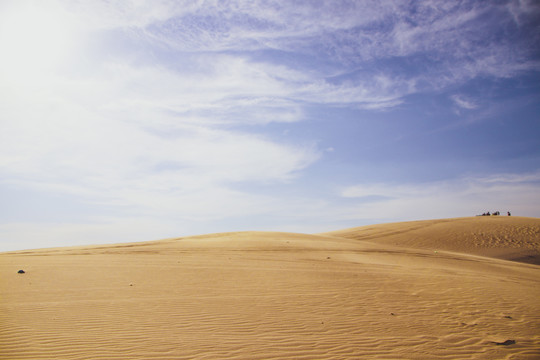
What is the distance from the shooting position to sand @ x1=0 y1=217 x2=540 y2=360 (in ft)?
18.5

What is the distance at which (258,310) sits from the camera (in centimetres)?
757

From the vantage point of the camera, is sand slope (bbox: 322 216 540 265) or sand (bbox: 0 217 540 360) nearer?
sand (bbox: 0 217 540 360)

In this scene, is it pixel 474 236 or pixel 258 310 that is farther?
pixel 474 236

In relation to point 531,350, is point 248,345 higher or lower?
higher

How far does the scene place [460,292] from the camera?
9.63 metres

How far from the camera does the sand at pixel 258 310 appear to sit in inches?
222

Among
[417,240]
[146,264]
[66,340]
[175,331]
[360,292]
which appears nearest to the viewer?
[66,340]

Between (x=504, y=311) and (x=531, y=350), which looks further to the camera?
(x=504, y=311)

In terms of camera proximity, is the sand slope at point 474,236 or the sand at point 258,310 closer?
the sand at point 258,310

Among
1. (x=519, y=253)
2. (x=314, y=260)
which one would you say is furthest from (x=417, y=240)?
(x=314, y=260)

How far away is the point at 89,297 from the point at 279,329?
16.2ft

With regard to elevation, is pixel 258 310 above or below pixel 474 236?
above

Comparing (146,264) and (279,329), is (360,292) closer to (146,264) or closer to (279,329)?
(279,329)

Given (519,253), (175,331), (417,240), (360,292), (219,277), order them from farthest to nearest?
(417,240) < (519,253) < (219,277) < (360,292) < (175,331)
